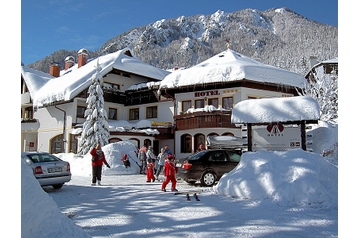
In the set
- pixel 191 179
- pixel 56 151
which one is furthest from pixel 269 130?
pixel 56 151

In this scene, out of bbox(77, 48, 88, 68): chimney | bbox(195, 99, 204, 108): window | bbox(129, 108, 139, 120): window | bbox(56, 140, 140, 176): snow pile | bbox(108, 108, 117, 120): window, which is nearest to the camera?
bbox(56, 140, 140, 176): snow pile

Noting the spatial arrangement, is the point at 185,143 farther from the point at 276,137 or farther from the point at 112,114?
the point at 276,137

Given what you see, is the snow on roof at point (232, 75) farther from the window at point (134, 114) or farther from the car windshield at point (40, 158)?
the car windshield at point (40, 158)

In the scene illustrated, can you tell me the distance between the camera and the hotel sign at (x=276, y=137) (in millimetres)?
13914

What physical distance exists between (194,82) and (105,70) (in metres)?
9.65

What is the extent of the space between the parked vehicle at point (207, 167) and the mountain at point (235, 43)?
37556 millimetres

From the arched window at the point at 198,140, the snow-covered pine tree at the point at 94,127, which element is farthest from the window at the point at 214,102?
the snow-covered pine tree at the point at 94,127

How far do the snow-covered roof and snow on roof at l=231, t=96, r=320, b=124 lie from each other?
1611 centimetres

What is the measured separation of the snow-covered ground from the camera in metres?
4.63

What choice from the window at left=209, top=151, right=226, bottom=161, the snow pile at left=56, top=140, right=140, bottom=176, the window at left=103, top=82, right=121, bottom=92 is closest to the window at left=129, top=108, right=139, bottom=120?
the window at left=103, top=82, right=121, bottom=92

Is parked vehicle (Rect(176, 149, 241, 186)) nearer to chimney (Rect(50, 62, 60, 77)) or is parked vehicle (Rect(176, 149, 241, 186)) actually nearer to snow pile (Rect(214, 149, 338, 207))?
snow pile (Rect(214, 149, 338, 207))
